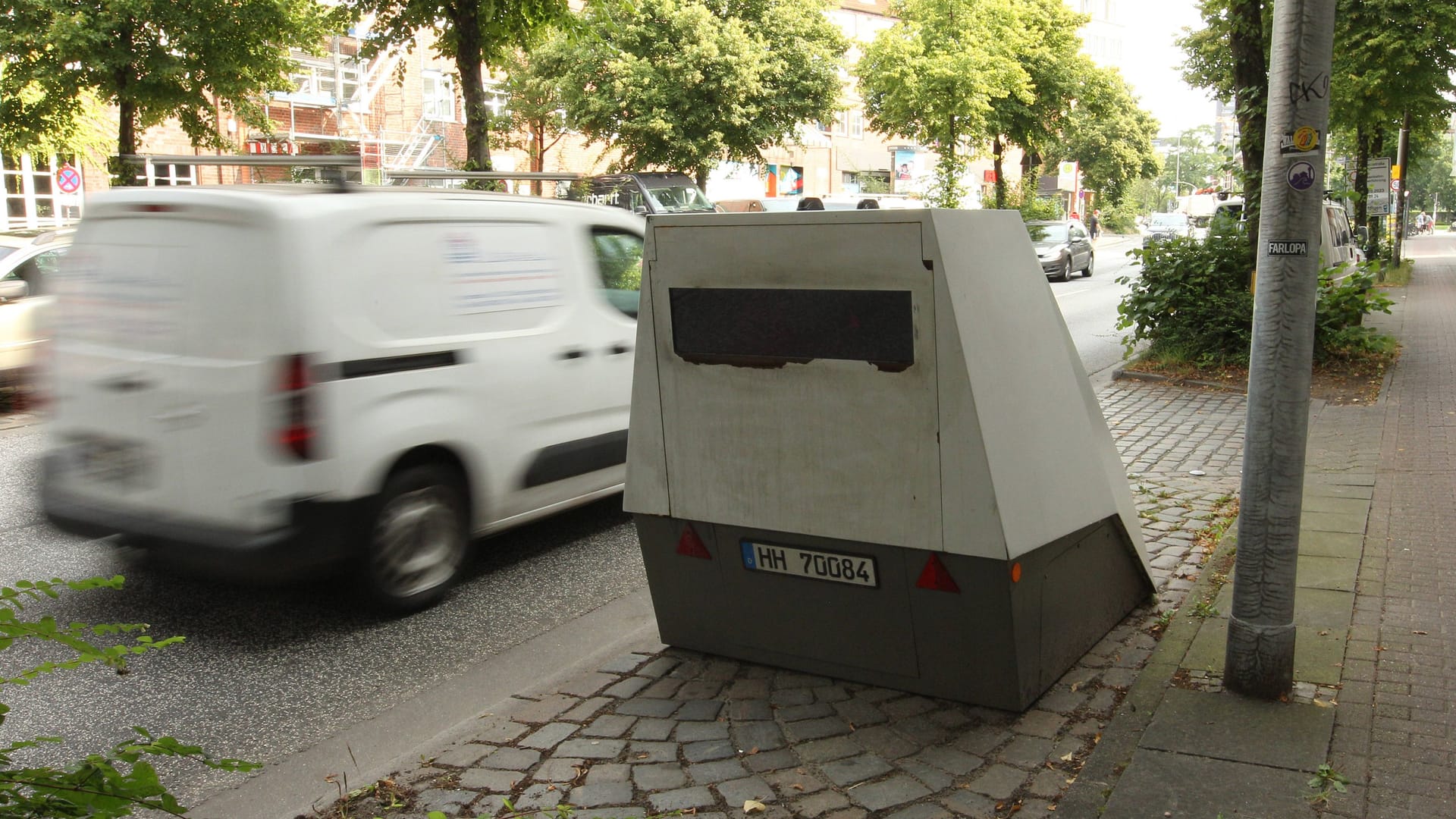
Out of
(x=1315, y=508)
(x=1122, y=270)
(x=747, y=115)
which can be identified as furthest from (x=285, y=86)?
(x=1122, y=270)

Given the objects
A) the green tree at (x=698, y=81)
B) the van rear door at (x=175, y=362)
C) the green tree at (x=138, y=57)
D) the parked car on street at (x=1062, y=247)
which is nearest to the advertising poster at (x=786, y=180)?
the green tree at (x=698, y=81)

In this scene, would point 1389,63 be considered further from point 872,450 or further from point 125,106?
point 125,106

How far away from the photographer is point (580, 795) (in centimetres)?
357

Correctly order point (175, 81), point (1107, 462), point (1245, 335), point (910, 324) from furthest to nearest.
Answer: point (175, 81) → point (1245, 335) → point (1107, 462) → point (910, 324)

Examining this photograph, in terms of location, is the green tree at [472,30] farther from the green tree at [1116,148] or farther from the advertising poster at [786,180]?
the green tree at [1116,148]

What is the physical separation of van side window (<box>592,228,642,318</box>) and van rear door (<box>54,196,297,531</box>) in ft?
6.88

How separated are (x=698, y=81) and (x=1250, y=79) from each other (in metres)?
21.4

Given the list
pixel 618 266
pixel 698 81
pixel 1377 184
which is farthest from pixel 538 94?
pixel 618 266

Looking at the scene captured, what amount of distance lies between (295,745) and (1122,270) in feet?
102

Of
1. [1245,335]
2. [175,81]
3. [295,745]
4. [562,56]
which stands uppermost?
[562,56]

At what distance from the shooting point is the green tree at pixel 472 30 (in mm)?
14180

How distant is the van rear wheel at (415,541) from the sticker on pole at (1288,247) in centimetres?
363

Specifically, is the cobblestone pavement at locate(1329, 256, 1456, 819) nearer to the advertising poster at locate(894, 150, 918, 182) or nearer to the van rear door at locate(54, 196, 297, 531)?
the van rear door at locate(54, 196, 297, 531)

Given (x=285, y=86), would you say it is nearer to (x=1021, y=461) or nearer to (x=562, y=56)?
(x=562, y=56)
